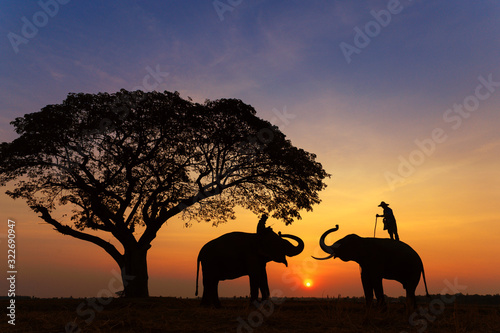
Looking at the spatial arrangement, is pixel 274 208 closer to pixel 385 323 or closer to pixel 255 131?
pixel 255 131

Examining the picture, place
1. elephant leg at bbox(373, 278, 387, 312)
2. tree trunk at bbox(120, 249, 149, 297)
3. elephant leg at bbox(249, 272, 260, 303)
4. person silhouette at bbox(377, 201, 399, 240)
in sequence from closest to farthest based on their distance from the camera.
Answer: elephant leg at bbox(373, 278, 387, 312)
elephant leg at bbox(249, 272, 260, 303)
person silhouette at bbox(377, 201, 399, 240)
tree trunk at bbox(120, 249, 149, 297)

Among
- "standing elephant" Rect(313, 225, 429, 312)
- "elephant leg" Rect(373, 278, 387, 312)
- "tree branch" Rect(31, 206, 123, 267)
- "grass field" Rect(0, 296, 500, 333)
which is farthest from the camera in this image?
"tree branch" Rect(31, 206, 123, 267)

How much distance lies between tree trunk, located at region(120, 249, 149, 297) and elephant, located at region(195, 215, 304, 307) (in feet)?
30.7

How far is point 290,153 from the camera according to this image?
24.8 meters

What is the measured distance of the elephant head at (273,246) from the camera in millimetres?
14344

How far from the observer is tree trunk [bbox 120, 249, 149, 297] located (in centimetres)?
2314

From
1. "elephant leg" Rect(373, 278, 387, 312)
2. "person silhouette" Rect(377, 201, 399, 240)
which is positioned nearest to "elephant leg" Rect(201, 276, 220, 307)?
"elephant leg" Rect(373, 278, 387, 312)

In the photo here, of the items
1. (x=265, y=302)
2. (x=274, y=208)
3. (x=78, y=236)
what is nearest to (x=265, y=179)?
(x=274, y=208)

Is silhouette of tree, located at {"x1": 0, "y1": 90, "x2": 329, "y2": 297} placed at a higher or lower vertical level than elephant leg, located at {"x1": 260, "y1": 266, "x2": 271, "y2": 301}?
higher

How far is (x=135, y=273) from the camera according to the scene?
76.3 ft

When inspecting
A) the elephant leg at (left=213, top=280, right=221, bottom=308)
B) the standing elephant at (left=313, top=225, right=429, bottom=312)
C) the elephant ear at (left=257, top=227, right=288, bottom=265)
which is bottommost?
the elephant leg at (left=213, top=280, right=221, bottom=308)

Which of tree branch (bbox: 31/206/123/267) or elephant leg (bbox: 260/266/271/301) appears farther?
tree branch (bbox: 31/206/123/267)

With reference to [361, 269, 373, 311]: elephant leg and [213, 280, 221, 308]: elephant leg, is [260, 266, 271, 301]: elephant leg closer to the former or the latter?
[213, 280, 221, 308]: elephant leg

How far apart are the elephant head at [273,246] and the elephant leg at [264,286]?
1.62 ft
